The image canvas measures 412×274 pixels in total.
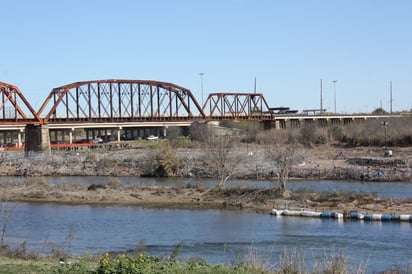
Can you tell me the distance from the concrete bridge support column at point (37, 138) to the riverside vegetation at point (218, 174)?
833 centimetres

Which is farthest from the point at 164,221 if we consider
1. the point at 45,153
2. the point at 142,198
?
the point at 45,153

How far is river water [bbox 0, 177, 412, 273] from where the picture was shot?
3462 centimetres

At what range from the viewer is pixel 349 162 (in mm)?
89500

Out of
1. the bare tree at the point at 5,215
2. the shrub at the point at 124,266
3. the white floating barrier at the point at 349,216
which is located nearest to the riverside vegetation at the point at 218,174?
the shrub at the point at 124,266

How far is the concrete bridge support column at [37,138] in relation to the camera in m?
117

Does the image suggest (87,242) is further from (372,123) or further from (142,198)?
(372,123)

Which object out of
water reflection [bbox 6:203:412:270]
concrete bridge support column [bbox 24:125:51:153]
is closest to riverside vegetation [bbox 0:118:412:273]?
water reflection [bbox 6:203:412:270]

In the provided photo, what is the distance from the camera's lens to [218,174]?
81.3 m

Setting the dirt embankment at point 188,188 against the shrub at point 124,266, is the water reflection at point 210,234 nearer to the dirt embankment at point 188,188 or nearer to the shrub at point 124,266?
the dirt embankment at point 188,188

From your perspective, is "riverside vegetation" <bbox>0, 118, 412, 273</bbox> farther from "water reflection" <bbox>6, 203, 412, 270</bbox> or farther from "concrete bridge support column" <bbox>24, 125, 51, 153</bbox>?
"concrete bridge support column" <bbox>24, 125, 51, 153</bbox>

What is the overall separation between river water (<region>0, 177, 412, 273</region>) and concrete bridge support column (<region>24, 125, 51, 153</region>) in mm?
61710

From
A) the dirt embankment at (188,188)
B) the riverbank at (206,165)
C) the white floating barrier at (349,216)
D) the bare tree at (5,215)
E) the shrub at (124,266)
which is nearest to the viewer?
the shrub at (124,266)

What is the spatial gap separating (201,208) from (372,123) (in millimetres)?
81438

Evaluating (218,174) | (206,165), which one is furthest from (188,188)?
(206,165)
